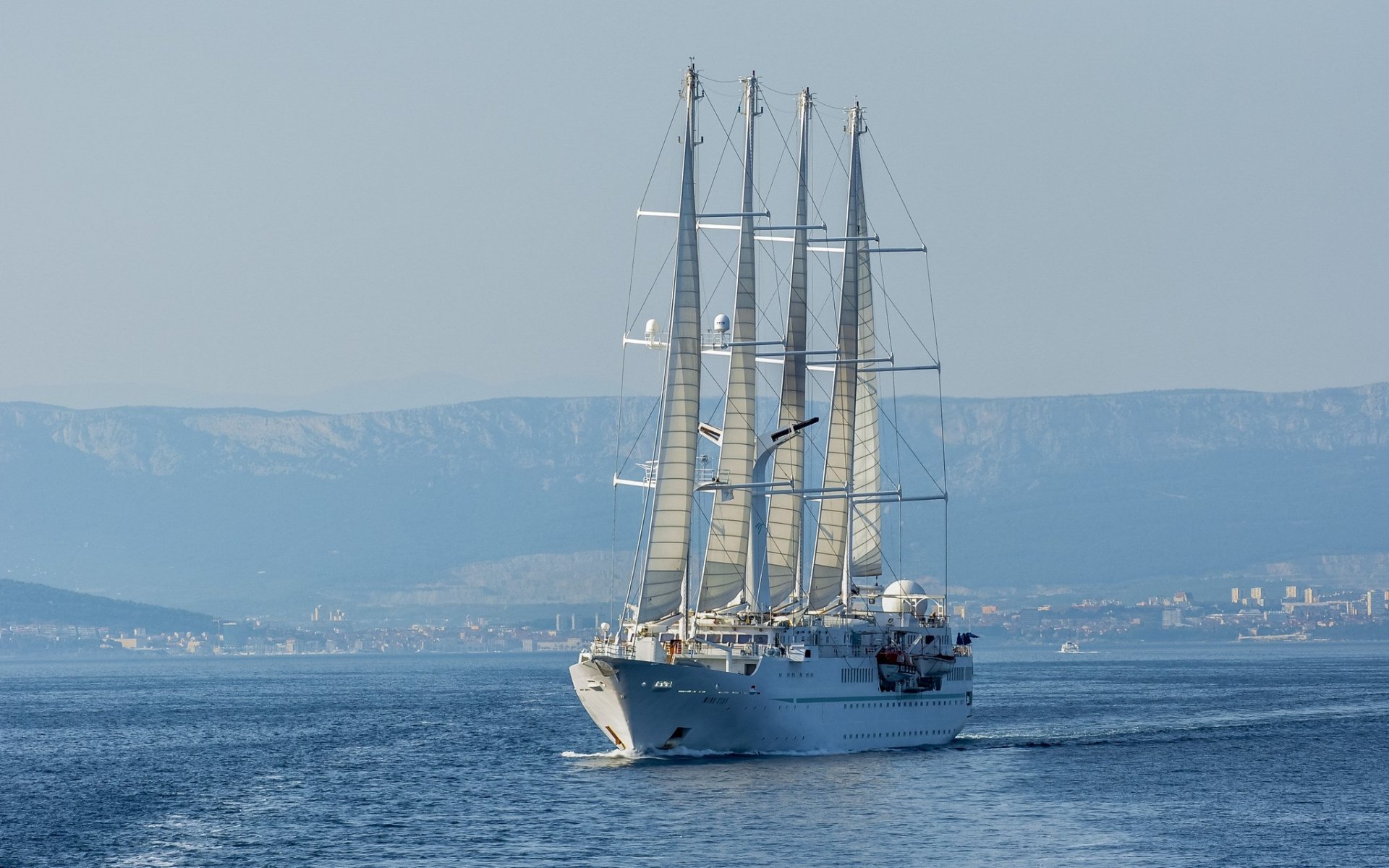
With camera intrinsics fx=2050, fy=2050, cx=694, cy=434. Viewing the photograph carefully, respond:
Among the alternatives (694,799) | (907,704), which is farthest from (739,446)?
(694,799)

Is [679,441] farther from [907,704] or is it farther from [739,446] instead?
[907,704]

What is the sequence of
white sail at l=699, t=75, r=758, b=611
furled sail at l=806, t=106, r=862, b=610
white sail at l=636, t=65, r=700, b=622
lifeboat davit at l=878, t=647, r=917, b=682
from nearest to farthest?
white sail at l=636, t=65, r=700, b=622 < white sail at l=699, t=75, r=758, b=611 < lifeboat davit at l=878, t=647, r=917, b=682 < furled sail at l=806, t=106, r=862, b=610

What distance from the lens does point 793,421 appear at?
95.6m

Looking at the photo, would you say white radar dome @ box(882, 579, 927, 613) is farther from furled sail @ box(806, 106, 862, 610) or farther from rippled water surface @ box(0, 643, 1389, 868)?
rippled water surface @ box(0, 643, 1389, 868)

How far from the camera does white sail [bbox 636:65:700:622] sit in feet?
279

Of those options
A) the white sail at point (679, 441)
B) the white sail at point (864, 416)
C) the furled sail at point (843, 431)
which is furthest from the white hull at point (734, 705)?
the white sail at point (864, 416)

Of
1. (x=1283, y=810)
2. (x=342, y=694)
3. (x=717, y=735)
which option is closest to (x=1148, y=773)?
(x=1283, y=810)

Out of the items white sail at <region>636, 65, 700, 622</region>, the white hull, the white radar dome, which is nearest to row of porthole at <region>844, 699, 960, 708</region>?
the white hull

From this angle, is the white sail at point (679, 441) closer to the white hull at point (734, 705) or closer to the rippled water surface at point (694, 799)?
the white hull at point (734, 705)

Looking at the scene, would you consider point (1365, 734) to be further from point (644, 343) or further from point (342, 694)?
point (342, 694)

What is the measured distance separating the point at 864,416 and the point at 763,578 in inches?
693

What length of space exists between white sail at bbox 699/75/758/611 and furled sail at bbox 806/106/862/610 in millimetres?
8688

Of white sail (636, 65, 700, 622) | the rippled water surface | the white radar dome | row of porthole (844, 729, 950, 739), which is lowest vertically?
the rippled water surface

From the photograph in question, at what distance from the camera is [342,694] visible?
195250 millimetres
